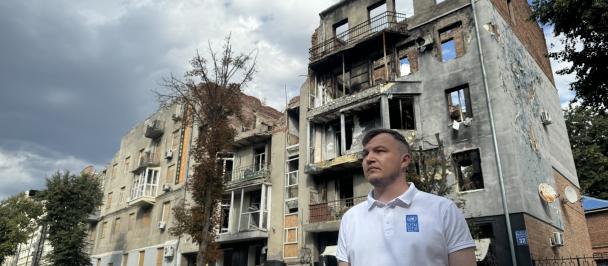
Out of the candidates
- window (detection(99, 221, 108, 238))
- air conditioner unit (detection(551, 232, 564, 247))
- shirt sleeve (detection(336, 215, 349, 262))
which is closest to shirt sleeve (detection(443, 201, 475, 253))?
shirt sleeve (detection(336, 215, 349, 262))

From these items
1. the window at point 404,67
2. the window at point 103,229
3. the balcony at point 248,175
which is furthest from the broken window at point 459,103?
the window at point 103,229

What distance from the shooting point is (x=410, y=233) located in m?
2.65

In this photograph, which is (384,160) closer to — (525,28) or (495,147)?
(495,147)

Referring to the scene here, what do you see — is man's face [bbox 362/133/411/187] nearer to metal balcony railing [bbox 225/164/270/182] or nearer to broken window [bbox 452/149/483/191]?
broken window [bbox 452/149/483/191]

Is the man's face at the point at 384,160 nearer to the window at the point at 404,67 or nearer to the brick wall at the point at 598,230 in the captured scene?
the window at the point at 404,67

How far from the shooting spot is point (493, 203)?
1648 centimetres

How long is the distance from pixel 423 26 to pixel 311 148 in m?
8.11

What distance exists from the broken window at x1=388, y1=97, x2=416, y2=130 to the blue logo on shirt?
18.1m

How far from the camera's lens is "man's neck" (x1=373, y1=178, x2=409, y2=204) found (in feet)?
9.73

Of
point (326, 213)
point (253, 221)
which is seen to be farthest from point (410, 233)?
point (253, 221)

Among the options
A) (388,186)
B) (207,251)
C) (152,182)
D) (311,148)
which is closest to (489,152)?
(311,148)

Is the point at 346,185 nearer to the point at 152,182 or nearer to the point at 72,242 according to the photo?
the point at 152,182

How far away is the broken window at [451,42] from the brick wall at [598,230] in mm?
14946

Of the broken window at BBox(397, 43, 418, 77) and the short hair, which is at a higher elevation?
the broken window at BBox(397, 43, 418, 77)
